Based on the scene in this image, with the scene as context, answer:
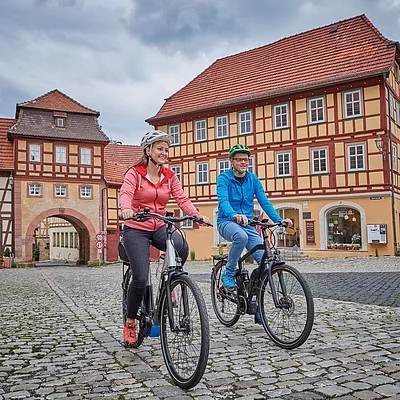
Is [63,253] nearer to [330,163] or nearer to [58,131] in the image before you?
[58,131]

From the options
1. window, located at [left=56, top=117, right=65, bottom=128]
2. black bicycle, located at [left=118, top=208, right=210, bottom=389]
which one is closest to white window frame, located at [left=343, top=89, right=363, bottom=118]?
window, located at [left=56, top=117, right=65, bottom=128]

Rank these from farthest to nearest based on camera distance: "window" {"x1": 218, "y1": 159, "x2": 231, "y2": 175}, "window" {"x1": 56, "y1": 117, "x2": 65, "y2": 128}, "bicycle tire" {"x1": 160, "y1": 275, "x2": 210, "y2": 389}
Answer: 1. "window" {"x1": 56, "y1": 117, "x2": 65, "y2": 128}
2. "window" {"x1": 218, "y1": 159, "x2": 231, "y2": 175}
3. "bicycle tire" {"x1": 160, "y1": 275, "x2": 210, "y2": 389}

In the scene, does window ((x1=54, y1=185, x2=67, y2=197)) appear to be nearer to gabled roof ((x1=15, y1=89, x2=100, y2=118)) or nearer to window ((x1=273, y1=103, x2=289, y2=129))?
gabled roof ((x1=15, y1=89, x2=100, y2=118))

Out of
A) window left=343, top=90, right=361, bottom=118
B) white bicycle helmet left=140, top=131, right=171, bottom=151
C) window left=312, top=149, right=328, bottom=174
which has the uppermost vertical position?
window left=343, top=90, right=361, bottom=118

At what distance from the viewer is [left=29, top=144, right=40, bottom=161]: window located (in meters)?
33.1

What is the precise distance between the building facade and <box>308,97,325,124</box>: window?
0.05m

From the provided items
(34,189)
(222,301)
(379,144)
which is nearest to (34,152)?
(34,189)

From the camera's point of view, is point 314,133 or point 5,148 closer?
point 314,133

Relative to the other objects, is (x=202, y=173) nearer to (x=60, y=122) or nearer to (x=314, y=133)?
(x=314, y=133)

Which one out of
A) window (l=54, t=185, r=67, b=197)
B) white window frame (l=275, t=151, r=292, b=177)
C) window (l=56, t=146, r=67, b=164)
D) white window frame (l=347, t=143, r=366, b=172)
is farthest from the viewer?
window (l=56, t=146, r=67, b=164)

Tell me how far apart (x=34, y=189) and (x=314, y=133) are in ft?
58.2

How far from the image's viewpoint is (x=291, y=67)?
29984 millimetres

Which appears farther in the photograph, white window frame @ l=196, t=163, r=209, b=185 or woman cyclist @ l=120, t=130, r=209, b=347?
white window frame @ l=196, t=163, r=209, b=185

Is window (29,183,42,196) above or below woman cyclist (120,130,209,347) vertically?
above
